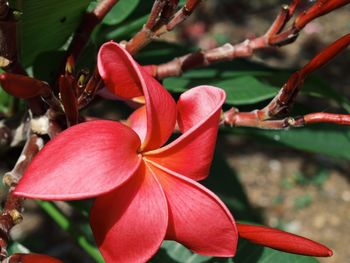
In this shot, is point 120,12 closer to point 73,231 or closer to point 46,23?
point 46,23

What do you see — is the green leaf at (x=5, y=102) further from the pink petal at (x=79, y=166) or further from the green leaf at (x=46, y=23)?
the pink petal at (x=79, y=166)

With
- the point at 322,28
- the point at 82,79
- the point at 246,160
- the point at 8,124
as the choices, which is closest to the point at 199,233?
the point at 82,79

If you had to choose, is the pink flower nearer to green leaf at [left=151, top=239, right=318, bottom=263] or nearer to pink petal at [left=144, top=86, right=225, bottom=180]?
pink petal at [left=144, top=86, right=225, bottom=180]

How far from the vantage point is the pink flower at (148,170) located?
0.48 meters

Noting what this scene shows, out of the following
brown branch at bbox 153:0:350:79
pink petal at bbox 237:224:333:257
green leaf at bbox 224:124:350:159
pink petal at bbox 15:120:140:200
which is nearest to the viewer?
pink petal at bbox 15:120:140:200

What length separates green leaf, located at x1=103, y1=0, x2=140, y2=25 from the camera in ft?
2.91

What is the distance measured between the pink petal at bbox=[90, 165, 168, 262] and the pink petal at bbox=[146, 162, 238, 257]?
1 centimetres

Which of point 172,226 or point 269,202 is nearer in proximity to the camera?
point 172,226

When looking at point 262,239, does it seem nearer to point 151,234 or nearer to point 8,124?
point 151,234

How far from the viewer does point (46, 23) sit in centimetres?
70

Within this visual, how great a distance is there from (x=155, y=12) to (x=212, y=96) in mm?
108

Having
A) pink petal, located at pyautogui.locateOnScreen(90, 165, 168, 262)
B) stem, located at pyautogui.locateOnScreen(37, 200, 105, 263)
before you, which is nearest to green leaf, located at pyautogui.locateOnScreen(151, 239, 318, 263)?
stem, located at pyautogui.locateOnScreen(37, 200, 105, 263)

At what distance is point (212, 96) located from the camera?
56 cm

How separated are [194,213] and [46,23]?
298 millimetres
